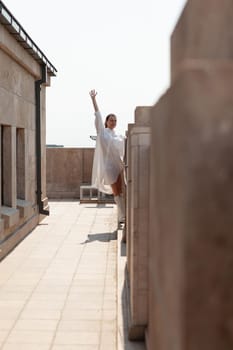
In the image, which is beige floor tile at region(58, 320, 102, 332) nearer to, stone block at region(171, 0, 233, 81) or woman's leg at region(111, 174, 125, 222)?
stone block at region(171, 0, 233, 81)

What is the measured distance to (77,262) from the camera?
6477 millimetres

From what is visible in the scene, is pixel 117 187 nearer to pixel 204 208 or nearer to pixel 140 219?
pixel 140 219

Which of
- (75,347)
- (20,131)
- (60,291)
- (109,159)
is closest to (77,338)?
(75,347)

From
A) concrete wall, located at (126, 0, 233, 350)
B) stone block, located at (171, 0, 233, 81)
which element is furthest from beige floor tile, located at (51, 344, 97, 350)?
stone block, located at (171, 0, 233, 81)

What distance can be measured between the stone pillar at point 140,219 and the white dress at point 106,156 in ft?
14.4

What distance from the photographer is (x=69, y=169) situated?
14477 millimetres

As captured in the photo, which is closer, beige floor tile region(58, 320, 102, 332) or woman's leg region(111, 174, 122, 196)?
beige floor tile region(58, 320, 102, 332)

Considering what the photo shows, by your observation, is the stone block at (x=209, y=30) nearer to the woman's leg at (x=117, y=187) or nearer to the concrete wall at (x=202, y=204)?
the concrete wall at (x=202, y=204)

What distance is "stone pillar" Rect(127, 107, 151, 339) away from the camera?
356 centimetres

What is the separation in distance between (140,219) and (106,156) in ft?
15.8

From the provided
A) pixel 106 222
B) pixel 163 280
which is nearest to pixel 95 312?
pixel 163 280

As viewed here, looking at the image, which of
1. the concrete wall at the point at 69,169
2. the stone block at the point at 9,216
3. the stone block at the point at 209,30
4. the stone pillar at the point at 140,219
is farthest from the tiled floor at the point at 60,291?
the concrete wall at the point at 69,169

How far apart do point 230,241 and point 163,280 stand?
1.10ft

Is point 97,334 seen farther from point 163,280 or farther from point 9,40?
point 9,40
